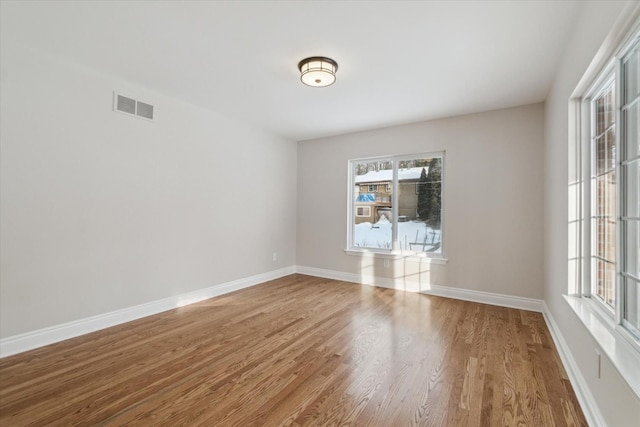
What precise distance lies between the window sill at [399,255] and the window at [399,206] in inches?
1.3

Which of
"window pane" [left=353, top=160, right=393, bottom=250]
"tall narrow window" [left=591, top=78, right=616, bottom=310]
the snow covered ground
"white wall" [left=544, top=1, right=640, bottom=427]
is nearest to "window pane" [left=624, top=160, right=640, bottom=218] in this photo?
"tall narrow window" [left=591, top=78, right=616, bottom=310]

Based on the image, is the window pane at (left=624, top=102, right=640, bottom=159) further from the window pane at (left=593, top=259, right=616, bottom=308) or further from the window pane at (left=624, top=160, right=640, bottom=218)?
the window pane at (left=593, top=259, right=616, bottom=308)

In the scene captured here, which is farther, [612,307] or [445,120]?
[445,120]

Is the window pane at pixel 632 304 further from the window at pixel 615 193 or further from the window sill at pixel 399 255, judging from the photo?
the window sill at pixel 399 255

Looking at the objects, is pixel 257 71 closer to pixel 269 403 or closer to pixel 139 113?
pixel 139 113

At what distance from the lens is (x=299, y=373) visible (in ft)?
7.32

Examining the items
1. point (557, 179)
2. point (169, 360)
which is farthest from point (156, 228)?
point (557, 179)

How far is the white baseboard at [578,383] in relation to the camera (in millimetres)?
1652

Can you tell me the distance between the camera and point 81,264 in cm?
294

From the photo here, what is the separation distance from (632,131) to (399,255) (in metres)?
3.33

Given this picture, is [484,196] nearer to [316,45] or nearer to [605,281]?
[605,281]

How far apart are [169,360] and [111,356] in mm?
532

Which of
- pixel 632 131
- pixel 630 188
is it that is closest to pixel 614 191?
pixel 630 188

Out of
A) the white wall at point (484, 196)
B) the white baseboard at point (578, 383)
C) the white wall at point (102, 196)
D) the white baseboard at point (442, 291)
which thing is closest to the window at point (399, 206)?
the white wall at point (484, 196)
